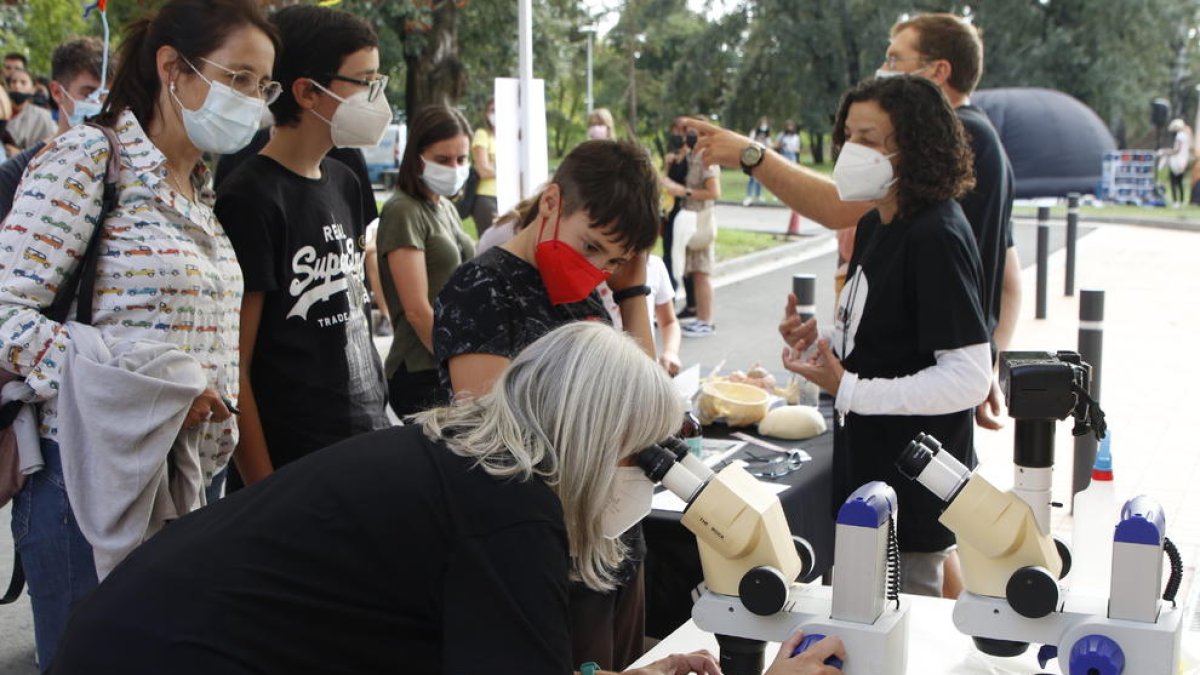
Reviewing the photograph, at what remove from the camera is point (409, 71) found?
1538cm

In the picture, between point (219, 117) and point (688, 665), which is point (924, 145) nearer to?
point (688, 665)

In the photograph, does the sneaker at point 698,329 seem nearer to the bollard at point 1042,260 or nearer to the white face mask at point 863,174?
the bollard at point 1042,260

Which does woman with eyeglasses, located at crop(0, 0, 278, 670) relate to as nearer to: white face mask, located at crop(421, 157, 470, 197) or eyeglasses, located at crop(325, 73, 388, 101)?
eyeglasses, located at crop(325, 73, 388, 101)

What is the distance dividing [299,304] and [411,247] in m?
1.17

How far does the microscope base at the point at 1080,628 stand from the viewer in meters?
1.67

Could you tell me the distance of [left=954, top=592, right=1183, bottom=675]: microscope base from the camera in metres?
1.67

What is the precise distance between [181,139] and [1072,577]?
1825 millimetres

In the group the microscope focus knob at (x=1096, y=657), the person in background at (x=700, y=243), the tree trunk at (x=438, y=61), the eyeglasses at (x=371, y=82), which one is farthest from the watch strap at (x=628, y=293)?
the tree trunk at (x=438, y=61)

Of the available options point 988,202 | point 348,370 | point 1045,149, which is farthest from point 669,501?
point 1045,149

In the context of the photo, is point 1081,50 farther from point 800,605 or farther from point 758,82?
point 800,605

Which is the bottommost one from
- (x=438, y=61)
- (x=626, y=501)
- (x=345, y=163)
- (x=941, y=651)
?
(x=941, y=651)

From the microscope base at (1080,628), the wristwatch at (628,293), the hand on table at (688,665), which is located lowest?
the hand on table at (688,665)

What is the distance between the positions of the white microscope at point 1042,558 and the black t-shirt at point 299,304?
1.37 meters

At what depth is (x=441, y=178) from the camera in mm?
3957
